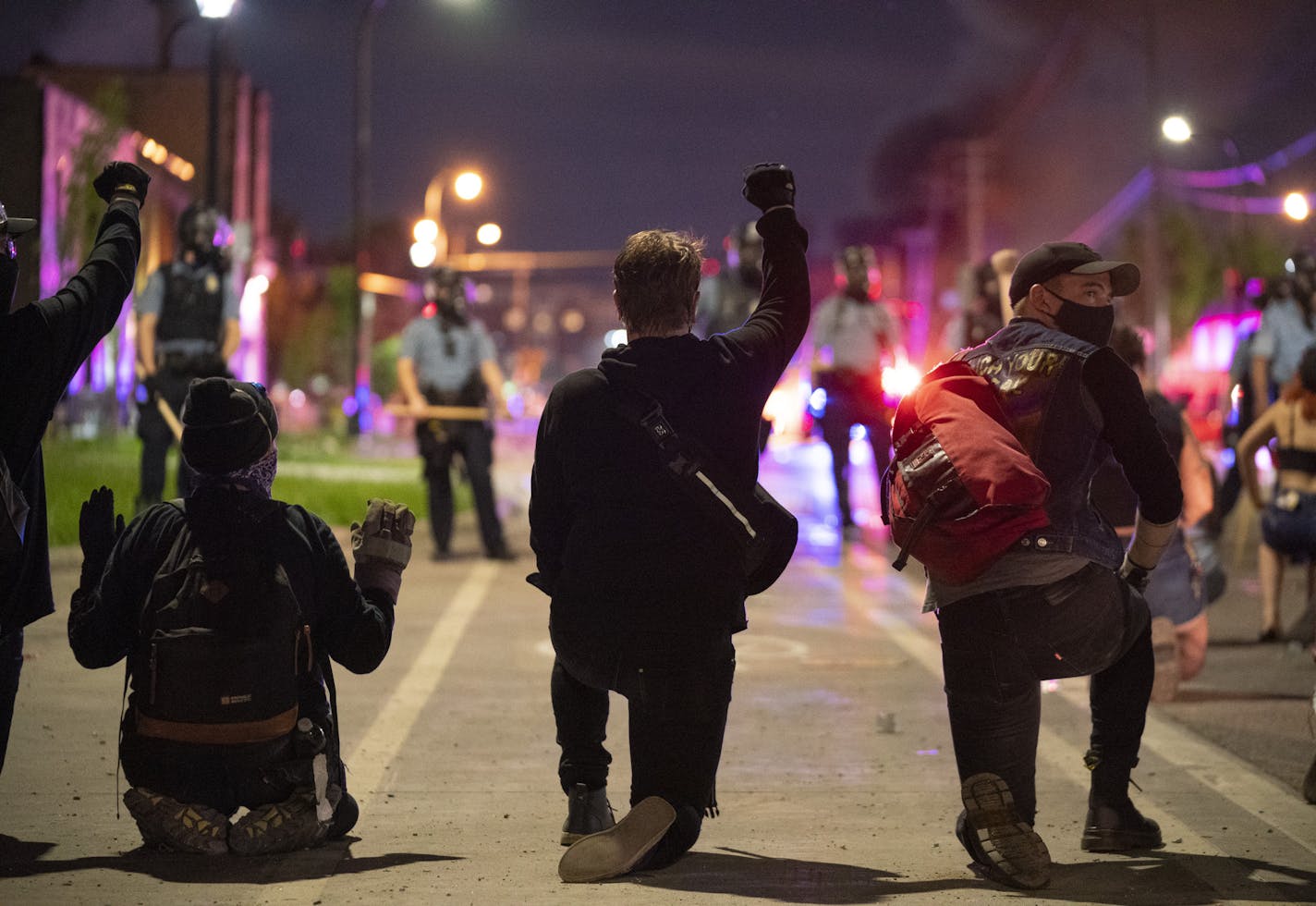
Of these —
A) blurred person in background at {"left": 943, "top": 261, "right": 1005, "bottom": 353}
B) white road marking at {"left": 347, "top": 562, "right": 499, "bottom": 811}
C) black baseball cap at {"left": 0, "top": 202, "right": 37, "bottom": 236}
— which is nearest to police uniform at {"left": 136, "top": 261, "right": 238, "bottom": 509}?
white road marking at {"left": 347, "top": 562, "right": 499, "bottom": 811}

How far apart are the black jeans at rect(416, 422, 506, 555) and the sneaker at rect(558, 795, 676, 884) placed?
29.3ft

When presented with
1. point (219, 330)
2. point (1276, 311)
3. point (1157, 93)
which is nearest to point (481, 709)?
Answer: point (219, 330)

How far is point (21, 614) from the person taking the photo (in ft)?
17.2

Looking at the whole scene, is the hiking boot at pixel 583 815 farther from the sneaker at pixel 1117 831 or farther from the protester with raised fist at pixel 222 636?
the sneaker at pixel 1117 831

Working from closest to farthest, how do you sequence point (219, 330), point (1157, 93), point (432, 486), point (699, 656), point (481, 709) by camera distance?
point (699, 656), point (481, 709), point (219, 330), point (432, 486), point (1157, 93)

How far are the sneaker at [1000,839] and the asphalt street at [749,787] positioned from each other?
0.19ft

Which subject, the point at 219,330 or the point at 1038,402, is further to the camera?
the point at 219,330

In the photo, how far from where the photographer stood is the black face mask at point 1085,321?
5.36 m

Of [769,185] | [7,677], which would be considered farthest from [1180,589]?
[7,677]

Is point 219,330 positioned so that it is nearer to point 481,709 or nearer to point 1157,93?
point 481,709

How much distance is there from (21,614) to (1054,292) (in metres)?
3.04

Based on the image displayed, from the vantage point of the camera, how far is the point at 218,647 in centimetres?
516

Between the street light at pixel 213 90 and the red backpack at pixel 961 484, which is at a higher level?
the street light at pixel 213 90

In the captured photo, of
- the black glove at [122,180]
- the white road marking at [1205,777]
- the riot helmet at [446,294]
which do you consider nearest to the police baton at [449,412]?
the riot helmet at [446,294]
